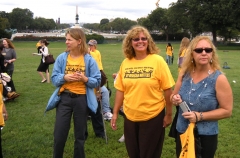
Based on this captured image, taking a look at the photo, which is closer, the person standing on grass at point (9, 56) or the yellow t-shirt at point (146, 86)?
the yellow t-shirt at point (146, 86)

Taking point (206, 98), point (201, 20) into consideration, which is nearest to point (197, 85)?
point (206, 98)

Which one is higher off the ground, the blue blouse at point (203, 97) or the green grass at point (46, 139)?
the blue blouse at point (203, 97)

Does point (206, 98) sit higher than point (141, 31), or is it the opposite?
point (141, 31)

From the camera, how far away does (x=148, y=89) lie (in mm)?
3426

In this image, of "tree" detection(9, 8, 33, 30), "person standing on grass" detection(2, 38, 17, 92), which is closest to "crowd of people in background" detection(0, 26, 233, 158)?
"person standing on grass" detection(2, 38, 17, 92)

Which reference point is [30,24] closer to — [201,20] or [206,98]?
[201,20]

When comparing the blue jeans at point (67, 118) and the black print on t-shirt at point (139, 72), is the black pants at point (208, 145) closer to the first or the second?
the black print on t-shirt at point (139, 72)

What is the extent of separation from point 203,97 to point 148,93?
73 cm

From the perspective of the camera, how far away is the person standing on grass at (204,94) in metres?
2.85

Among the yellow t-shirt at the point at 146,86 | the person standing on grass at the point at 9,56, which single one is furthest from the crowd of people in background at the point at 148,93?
the person standing on grass at the point at 9,56

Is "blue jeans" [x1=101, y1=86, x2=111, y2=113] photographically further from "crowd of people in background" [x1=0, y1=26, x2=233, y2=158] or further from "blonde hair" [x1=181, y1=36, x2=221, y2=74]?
"blonde hair" [x1=181, y1=36, x2=221, y2=74]

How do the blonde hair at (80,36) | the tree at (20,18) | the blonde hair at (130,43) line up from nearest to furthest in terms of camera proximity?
the blonde hair at (130,43) < the blonde hair at (80,36) < the tree at (20,18)

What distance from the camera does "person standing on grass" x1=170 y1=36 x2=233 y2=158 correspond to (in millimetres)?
2854

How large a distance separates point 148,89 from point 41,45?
10.1 meters
